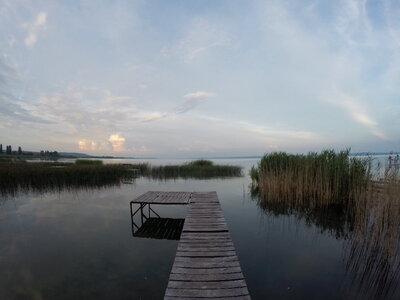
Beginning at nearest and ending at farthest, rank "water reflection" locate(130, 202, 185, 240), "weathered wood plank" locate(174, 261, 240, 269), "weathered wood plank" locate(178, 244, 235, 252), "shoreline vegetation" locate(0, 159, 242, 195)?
"weathered wood plank" locate(174, 261, 240, 269)
"weathered wood plank" locate(178, 244, 235, 252)
"water reflection" locate(130, 202, 185, 240)
"shoreline vegetation" locate(0, 159, 242, 195)

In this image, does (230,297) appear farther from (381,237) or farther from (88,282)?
(381,237)

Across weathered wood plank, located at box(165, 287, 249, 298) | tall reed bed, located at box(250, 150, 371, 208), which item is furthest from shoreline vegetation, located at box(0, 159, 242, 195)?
weathered wood plank, located at box(165, 287, 249, 298)

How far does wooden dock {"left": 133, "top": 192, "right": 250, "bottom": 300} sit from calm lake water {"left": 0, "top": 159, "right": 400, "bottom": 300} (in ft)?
2.78

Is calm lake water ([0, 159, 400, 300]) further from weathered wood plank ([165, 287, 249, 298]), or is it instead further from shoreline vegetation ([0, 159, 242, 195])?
shoreline vegetation ([0, 159, 242, 195])

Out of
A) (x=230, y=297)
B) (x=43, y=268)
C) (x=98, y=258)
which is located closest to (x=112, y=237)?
(x=98, y=258)

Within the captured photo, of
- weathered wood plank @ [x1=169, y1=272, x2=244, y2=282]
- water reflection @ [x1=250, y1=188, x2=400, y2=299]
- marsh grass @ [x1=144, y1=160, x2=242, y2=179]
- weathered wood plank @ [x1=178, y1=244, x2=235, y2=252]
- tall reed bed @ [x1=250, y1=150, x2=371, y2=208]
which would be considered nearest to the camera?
weathered wood plank @ [x1=169, y1=272, x2=244, y2=282]

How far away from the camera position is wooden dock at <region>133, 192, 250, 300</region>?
2.93 m

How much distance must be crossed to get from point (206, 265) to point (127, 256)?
2.88m

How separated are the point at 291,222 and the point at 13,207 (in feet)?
42.3

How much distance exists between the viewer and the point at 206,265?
3.68 m

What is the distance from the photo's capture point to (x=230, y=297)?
111 inches

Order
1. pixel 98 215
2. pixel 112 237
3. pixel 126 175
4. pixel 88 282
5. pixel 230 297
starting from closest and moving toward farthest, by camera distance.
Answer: pixel 230 297, pixel 88 282, pixel 112 237, pixel 98 215, pixel 126 175

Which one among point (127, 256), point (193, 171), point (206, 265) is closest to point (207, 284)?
point (206, 265)

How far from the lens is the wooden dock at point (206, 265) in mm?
2929
